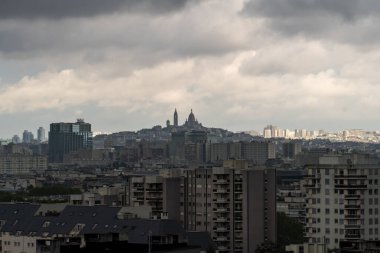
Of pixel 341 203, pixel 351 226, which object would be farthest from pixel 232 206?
pixel 351 226

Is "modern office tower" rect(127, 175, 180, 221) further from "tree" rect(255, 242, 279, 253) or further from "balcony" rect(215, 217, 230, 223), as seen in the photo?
"tree" rect(255, 242, 279, 253)

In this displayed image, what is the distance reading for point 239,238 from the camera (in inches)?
4306

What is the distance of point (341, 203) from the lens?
9831 centimetres

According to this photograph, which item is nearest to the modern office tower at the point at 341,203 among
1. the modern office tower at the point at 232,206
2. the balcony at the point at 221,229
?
the modern office tower at the point at 232,206

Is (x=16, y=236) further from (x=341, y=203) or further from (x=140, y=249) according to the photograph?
(x=341, y=203)

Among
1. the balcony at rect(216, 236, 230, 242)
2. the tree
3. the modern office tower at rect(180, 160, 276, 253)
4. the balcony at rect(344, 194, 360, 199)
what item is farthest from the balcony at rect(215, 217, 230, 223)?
the balcony at rect(344, 194, 360, 199)

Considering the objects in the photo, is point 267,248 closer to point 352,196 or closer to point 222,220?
point 352,196

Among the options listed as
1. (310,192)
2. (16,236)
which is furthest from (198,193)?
(16,236)

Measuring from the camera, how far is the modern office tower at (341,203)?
320 feet

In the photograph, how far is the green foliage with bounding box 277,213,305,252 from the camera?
11251 cm

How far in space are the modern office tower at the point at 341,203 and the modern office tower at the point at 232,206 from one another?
9878 mm

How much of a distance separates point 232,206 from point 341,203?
14.9m

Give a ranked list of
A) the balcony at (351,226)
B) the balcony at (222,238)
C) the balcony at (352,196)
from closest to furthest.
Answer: the balcony at (351,226) < the balcony at (352,196) < the balcony at (222,238)

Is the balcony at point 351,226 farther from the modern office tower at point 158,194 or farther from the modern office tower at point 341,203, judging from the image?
the modern office tower at point 158,194
